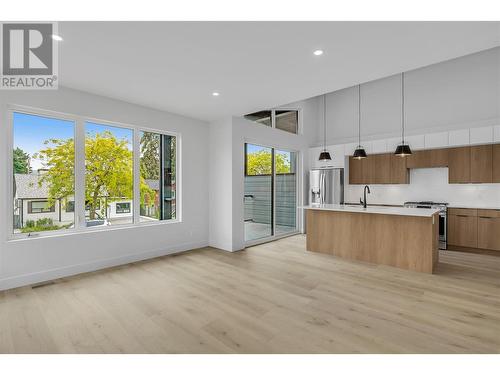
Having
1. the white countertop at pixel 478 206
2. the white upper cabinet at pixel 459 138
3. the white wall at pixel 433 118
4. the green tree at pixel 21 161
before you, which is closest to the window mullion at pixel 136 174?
the green tree at pixel 21 161

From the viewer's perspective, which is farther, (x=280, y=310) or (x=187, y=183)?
(x=187, y=183)

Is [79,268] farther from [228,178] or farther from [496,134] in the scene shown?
[496,134]

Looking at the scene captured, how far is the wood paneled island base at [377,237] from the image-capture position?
12.6 ft

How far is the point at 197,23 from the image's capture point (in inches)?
84.0

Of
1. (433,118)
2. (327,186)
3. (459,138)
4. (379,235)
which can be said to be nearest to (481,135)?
(459,138)

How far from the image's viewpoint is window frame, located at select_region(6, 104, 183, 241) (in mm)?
3266

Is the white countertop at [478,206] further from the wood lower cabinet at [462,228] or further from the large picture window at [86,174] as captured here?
the large picture window at [86,174]

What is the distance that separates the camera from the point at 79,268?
3.73 m

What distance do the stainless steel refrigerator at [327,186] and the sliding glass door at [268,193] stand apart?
23.2 inches

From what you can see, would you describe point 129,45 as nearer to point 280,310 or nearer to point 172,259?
point 280,310

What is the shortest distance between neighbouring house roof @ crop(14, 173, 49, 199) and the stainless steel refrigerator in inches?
223

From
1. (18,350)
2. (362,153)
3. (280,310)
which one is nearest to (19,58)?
(18,350)

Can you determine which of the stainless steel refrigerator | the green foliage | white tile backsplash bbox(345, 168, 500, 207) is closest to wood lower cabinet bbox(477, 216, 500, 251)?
white tile backsplash bbox(345, 168, 500, 207)
